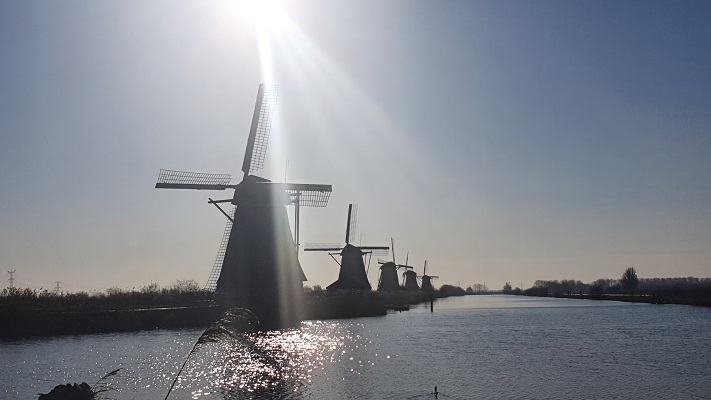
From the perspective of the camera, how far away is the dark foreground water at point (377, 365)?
20.7 meters

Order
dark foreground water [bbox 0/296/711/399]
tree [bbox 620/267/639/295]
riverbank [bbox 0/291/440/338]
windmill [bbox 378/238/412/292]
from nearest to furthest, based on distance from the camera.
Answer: dark foreground water [bbox 0/296/711/399]
riverbank [bbox 0/291/440/338]
windmill [bbox 378/238/412/292]
tree [bbox 620/267/639/295]

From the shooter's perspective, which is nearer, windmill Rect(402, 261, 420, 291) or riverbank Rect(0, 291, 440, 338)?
riverbank Rect(0, 291, 440, 338)

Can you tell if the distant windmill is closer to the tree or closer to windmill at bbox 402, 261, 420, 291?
windmill at bbox 402, 261, 420, 291

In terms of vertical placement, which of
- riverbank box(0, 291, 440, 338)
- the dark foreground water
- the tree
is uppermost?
the tree

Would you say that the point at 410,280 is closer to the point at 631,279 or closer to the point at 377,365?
the point at 631,279

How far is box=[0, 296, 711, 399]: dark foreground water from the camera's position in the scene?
20.7m

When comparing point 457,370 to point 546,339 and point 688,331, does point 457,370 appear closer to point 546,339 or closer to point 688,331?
point 546,339

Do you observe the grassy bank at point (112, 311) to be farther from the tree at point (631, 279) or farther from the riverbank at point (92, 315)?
the tree at point (631, 279)

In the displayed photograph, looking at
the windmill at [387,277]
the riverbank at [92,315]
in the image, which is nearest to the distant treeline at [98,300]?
the riverbank at [92,315]

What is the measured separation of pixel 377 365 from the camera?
87.7 feet

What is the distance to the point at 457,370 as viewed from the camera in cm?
2495

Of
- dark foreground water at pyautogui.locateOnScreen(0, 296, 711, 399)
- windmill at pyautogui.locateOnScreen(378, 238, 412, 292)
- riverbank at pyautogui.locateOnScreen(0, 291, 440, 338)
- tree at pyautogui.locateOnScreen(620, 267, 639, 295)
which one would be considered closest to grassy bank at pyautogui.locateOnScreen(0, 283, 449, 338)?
riverbank at pyautogui.locateOnScreen(0, 291, 440, 338)

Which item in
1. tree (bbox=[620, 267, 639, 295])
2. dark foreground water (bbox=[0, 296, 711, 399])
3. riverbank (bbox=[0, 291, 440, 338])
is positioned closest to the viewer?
dark foreground water (bbox=[0, 296, 711, 399])

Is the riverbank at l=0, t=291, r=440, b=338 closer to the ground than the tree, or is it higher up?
closer to the ground
